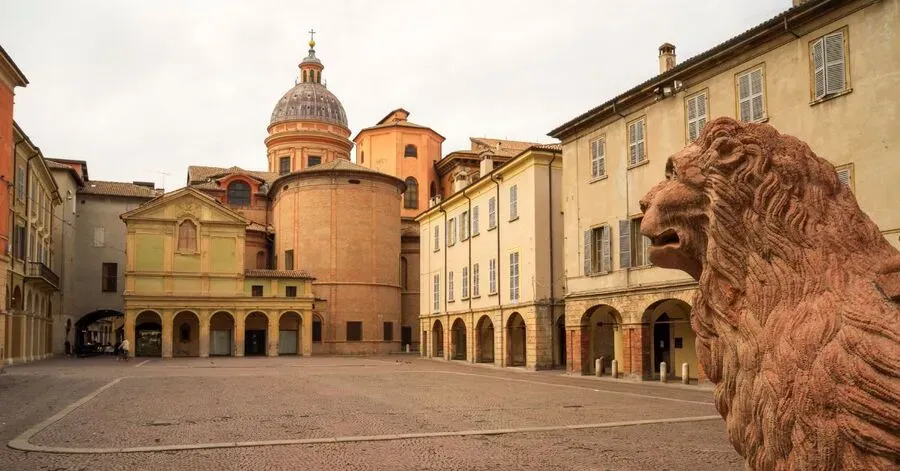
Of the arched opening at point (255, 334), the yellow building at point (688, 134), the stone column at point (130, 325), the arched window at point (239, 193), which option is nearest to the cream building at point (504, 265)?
the yellow building at point (688, 134)

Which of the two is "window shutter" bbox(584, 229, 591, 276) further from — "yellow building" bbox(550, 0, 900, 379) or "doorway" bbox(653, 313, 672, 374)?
"doorway" bbox(653, 313, 672, 374)

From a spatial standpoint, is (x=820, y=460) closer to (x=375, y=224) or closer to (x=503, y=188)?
(x=503, y=188)

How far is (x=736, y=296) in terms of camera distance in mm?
3139

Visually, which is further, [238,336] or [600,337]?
[238,336]

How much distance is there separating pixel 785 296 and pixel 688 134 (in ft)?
65.1

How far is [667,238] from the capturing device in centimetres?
350

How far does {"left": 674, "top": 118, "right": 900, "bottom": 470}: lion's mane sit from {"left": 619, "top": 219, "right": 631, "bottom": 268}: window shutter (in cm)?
2104

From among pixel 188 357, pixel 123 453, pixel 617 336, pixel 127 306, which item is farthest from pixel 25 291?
pixel 123 453

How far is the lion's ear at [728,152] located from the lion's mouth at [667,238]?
385mm

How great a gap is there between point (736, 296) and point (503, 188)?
30.2 metres

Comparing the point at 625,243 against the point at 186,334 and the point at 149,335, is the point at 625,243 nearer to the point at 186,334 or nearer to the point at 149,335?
the point at 186,334

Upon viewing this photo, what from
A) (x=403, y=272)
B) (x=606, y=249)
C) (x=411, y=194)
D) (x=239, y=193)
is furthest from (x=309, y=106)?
(x=606, y=249)

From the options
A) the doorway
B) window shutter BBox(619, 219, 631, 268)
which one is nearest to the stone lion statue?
window shutter BBox(619, 219, 631, 268)

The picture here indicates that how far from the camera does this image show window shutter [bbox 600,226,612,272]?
82.4 ft
